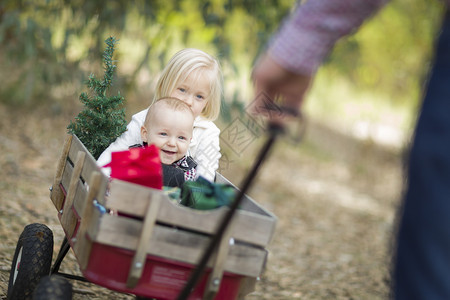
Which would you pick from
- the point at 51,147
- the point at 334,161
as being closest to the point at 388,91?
the point at 334,161

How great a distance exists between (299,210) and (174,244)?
4546mm

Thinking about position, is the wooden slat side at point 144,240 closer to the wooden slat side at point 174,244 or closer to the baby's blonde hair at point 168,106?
the wooden slat side at point 174,244

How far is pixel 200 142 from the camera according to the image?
2.93 m

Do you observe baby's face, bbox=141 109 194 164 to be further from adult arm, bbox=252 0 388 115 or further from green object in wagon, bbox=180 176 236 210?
adult arm, bbox=252 0 388 115

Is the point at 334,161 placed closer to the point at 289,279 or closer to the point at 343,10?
the point at 289,279

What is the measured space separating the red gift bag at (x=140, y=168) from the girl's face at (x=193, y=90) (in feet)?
2.86

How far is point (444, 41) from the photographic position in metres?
1.23

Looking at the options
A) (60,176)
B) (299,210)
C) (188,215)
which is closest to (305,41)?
(188,215)

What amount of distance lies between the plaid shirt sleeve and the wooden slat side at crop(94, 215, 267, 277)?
0.76m

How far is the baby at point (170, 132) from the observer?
259 cm

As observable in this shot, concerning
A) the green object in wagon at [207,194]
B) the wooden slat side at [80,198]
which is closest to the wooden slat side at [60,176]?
the wooden slat side at [80,198]

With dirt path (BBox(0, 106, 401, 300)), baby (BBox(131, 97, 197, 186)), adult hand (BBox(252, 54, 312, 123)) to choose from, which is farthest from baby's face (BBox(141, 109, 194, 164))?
adult hand (BBox(252, 54, 312, 123))

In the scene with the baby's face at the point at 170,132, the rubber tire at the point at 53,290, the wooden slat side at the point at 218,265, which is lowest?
the rubber tire at the point at 53,290

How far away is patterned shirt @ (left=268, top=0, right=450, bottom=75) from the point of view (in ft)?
4.47
